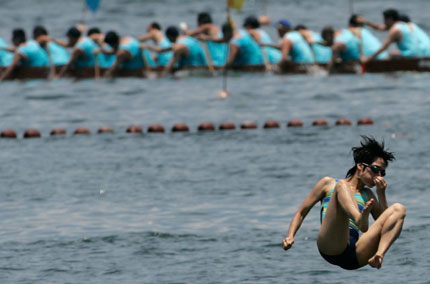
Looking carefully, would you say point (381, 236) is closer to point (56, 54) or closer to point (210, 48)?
point (210, 48)

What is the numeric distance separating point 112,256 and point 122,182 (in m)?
4.75

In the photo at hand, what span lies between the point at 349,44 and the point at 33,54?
7.55 meters

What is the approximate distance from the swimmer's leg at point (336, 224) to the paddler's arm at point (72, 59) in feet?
66.2

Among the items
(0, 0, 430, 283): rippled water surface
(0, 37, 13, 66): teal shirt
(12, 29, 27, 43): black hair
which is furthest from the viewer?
(0, 37, 13, 66): teal shirt

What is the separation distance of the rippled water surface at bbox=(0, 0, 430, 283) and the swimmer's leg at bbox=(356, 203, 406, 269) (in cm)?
143

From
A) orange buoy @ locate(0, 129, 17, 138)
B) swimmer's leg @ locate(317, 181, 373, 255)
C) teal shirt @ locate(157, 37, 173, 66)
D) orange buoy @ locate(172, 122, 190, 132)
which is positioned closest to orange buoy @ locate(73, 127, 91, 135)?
orange buoy @ locate(0, 129, 17, 138)

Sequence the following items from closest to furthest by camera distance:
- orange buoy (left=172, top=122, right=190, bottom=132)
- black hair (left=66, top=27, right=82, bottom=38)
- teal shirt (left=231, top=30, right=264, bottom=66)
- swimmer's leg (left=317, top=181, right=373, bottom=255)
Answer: swimmer's leg (left=317, top=181, right=373, bottom=255) < orange buoy (left=172, top=122, right=190, bottom=132) < teal shirt (left=231, top=30, right=264, bottom=66) < black hair (left=66, top=27, right=82, bottom=38)

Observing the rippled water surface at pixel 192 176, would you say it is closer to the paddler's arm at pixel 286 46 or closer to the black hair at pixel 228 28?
the paddler's arm at pixel 286 46

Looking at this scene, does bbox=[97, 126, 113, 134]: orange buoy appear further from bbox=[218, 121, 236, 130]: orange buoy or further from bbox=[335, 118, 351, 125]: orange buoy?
bbox=[335, 118, 351, 125]: orange buoy

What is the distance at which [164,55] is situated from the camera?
1264 inches

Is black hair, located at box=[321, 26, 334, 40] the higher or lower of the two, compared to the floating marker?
higher

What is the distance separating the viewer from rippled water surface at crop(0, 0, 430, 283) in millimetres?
14242

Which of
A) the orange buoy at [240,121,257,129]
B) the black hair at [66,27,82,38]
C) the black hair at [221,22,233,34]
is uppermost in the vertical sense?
the black hair at [221,22,233,34]

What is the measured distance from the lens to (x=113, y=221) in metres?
16.5
